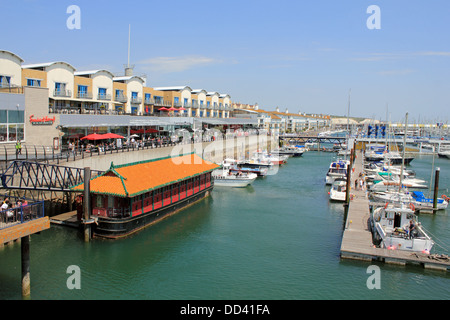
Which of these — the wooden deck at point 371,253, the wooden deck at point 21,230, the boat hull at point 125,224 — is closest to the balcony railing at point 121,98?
the boat hull at point 125,224

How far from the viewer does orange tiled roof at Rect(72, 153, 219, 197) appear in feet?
89.4

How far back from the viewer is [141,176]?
30.5 metres

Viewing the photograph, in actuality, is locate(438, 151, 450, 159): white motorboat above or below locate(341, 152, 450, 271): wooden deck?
above

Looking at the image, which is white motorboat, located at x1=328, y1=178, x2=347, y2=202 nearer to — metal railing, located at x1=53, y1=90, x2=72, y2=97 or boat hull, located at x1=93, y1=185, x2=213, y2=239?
boat hull, located at x1=93, y1=185, x2=213, y2=239

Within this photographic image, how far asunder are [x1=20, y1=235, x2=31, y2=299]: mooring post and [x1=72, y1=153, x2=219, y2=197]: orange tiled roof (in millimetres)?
8278

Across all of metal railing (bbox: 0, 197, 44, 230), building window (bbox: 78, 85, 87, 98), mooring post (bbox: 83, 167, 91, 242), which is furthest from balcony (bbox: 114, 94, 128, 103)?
metal railing (bbox: 0, 197, 44, 230)

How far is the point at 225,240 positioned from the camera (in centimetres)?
2898

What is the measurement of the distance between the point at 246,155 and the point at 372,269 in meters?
57.1

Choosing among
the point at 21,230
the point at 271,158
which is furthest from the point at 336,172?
the point at 21,230

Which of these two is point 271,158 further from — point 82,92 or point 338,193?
point 82,92

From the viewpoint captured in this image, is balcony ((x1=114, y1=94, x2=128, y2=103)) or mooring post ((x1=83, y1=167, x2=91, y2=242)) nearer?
mooring post ((x1=83, y1=167, x2=91, y2=242))

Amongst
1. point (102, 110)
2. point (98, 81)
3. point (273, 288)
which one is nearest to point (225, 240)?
point (273, 288)
